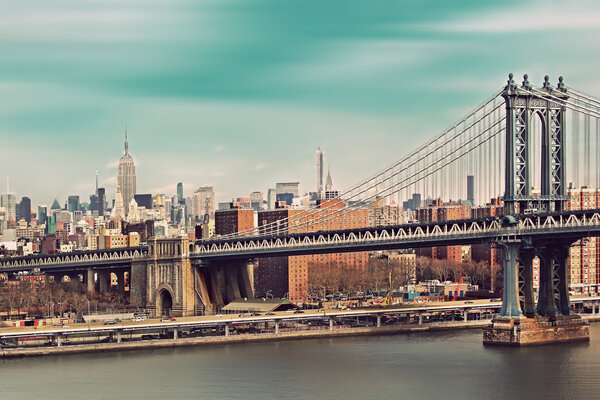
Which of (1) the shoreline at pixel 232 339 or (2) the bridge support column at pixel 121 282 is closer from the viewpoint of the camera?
(1) the shoreline at pixel 232 339

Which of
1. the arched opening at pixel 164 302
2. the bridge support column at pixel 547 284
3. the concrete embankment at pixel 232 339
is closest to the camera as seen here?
the concrete embankment at pixel 232 339

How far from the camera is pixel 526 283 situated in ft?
201

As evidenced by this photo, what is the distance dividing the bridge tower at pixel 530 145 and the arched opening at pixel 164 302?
27490 millimetres

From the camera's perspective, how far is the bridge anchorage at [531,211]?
59656 mm

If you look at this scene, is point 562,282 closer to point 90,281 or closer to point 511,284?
point 511,284

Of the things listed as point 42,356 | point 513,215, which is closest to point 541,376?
point 513,215

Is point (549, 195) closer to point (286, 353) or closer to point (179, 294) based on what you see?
point (286, 353)

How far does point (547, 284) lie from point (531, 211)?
4.29 meters

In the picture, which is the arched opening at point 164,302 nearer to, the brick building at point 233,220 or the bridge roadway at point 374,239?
the bridge roadway at point 374,239

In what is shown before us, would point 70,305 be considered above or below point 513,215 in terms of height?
below

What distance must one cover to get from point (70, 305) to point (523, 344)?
39.4 m

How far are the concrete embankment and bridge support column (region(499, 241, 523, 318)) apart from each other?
31.8 ft

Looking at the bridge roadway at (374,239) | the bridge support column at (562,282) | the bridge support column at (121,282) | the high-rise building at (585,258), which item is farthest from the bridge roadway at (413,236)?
the high-rise building at (585,258)

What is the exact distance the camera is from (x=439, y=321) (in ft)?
234
